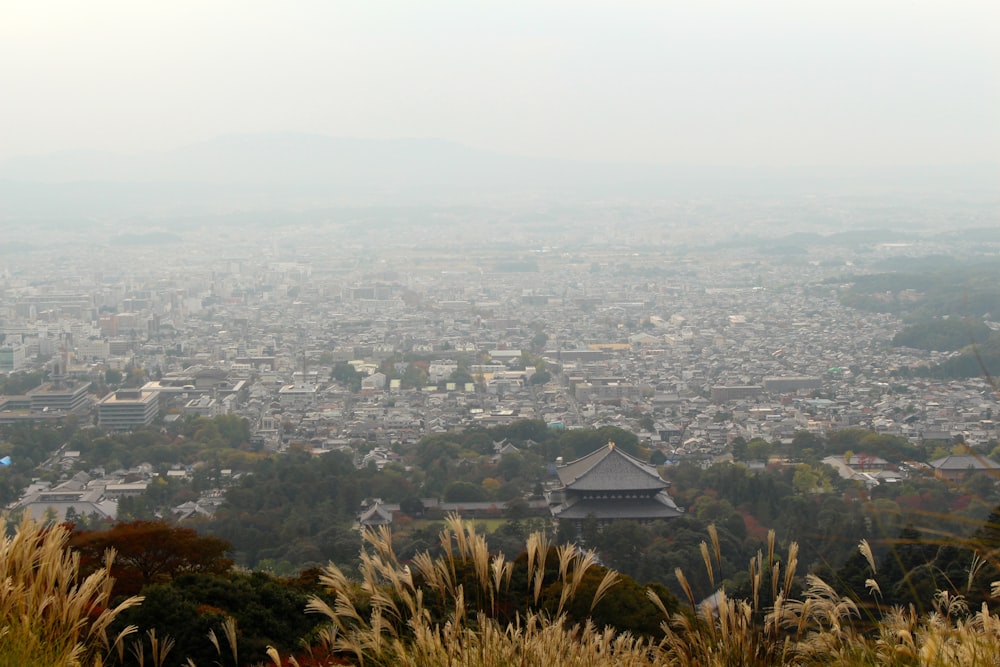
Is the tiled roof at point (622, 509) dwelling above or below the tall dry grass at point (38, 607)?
below

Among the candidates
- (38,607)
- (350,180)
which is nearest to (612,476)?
(38,607)

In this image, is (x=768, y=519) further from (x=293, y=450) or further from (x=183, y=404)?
(x=183, y=404)

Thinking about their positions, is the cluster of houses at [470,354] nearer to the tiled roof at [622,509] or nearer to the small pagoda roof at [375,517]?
the small pagoda roof at [375,517]

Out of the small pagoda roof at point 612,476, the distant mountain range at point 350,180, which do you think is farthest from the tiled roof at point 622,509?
the distant mountain range at point 350,180

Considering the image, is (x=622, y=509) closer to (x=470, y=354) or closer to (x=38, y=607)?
(x=38, y=607)

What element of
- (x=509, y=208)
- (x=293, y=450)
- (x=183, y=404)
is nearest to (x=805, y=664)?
(x=293, y=450)

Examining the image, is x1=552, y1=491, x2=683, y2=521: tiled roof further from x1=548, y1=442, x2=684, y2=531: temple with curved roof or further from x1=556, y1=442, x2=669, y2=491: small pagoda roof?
x1=556, y1=442, x2=669, y2=491: small pagoda roof
